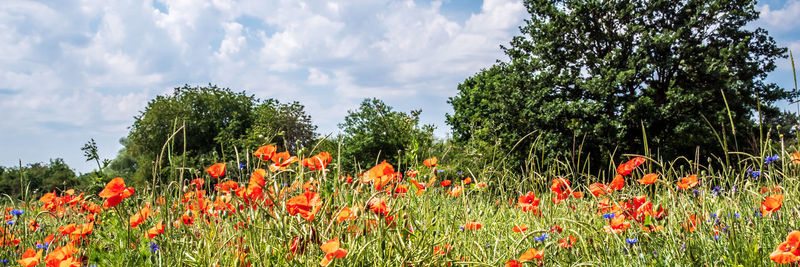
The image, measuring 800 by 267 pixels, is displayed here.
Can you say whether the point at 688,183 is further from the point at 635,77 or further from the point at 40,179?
the point at 40,179

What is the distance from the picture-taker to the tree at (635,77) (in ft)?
49.8

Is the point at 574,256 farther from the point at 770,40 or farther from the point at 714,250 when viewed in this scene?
the point at 770,40

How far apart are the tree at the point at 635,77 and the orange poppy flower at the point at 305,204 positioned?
45.4ft

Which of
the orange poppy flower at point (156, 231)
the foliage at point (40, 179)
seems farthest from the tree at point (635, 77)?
the orange poppy flower at point (156, 231)

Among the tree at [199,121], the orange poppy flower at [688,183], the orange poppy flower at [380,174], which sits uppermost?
the tree at [199,121]

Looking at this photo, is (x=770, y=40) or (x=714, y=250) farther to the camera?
(x=770, y=40)

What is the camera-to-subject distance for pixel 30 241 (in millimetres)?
2840

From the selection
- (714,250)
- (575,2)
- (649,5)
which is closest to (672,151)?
(649,5)

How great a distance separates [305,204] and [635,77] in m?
17.0

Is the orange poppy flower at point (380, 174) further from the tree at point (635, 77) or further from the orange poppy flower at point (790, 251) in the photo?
the tree at point (635, 77)

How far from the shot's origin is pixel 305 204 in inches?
59.2

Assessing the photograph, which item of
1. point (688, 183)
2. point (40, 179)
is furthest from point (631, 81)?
point (40, 179)

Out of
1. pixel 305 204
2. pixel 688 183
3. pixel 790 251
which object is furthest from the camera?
pixel 688 183

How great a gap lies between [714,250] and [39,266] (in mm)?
2976
